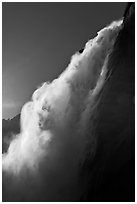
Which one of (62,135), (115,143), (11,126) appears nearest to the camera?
(115,143)

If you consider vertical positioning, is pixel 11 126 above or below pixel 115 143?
above

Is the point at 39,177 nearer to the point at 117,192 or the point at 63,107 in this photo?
the point at 63,107

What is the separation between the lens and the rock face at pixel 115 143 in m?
20.0

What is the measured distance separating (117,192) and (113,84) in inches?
528

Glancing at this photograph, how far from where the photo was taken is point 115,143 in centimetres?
2309

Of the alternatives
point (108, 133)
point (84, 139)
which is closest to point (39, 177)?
point (84, 139)

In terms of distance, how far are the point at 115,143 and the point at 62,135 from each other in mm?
12384

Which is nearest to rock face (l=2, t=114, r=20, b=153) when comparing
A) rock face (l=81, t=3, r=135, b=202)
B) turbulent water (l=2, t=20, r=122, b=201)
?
turbulent water (l=2, t=20, r=122, b=201)

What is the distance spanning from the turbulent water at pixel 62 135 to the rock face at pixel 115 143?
Answer: 183 centimetres

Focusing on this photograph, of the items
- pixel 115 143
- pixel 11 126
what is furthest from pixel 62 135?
pixel 11 126

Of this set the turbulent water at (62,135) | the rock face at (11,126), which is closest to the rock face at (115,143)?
the turbulent water at (62,135)

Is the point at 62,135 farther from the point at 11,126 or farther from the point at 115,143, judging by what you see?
the point at 11,126

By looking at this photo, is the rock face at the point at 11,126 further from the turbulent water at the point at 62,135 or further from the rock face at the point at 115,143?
the rock face at the point at 115,143

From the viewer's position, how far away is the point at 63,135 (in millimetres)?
34250
